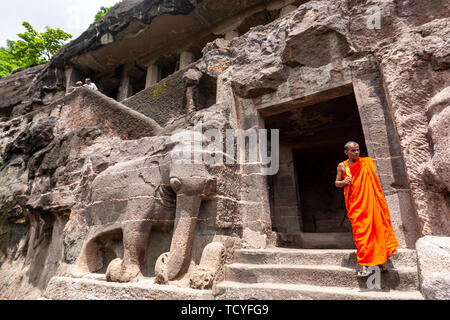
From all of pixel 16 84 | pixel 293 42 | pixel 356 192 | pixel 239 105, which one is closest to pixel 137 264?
pixel 356 192

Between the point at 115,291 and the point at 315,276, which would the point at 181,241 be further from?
the point at 315,276

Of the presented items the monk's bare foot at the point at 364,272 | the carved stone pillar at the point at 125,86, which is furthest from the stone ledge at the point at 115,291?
the carved stone pillar at the point at 125,86

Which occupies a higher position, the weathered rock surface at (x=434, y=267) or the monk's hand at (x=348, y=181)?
the monk's hand at (x=348, y=181)

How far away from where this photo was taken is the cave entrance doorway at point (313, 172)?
5.11m

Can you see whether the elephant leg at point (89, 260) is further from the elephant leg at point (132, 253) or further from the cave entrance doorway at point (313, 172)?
the cave entrance doorway at point (313, 172)

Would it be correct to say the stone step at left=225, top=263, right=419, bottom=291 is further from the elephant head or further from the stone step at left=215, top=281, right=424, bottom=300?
the elephant head

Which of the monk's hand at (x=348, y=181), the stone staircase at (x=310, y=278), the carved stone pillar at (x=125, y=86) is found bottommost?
the stone staircase at (x=310, y=278)

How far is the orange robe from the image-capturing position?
2.30 metres

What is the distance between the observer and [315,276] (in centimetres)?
253

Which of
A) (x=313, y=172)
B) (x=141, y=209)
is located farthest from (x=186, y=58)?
(x=141, y=209)

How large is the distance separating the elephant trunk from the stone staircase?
0.50 m

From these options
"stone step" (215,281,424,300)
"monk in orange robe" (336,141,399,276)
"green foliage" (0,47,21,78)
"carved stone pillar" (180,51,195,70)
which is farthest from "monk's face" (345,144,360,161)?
"green foliage" (0,47,21,78)

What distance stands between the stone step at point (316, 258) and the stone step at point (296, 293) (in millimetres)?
360

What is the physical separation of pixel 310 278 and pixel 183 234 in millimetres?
1405
